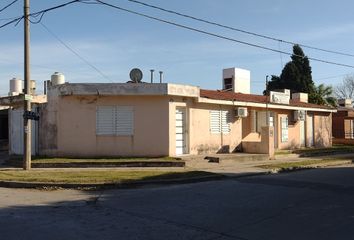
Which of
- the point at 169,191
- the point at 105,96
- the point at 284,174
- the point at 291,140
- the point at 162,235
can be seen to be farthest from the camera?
the point at 291,140

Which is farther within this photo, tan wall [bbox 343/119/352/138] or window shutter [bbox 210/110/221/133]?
tan wall [bbox 343/119/352/138]

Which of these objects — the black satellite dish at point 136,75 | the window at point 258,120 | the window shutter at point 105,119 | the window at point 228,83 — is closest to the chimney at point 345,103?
the window at point 228,83

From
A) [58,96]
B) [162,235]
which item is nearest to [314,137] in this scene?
[58,96]

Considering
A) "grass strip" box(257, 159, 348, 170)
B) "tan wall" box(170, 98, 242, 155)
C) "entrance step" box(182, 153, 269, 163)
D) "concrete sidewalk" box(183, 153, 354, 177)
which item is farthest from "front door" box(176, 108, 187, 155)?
"grass strip" box(257, 159, 348, 170)

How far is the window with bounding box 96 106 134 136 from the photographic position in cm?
2184

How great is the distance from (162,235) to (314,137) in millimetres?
27204

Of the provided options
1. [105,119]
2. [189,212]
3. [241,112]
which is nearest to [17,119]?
[105,119]

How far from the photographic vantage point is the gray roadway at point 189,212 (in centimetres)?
852

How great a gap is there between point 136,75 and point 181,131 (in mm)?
3333

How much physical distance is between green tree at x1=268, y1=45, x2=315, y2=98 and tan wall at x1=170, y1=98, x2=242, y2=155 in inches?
1207

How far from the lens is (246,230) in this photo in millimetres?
8703

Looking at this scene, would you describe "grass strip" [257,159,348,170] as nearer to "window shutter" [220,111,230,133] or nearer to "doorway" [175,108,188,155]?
"doorway" [175,108,188,155]

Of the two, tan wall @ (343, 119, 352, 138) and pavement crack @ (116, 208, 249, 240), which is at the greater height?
tan wall @ (343, 119, 352, 138)

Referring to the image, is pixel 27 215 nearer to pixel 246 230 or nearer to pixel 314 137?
pixel 246 230
